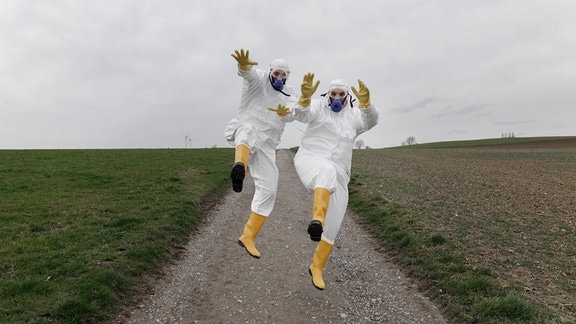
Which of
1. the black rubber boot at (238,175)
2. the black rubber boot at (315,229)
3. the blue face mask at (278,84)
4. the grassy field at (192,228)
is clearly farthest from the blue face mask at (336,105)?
the grassy field at (192,228)

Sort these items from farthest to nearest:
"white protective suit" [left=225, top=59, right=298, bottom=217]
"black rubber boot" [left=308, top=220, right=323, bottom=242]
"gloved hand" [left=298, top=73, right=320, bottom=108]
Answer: "white protective suit" [left=225, top=59, right=298, bottom=217]
"gloved hand" [left=298, top=73, right=320, bottom=108]
"black rubber boot" [left=308, top=220, right=323, bottom=242]

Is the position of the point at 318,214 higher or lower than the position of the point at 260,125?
lower

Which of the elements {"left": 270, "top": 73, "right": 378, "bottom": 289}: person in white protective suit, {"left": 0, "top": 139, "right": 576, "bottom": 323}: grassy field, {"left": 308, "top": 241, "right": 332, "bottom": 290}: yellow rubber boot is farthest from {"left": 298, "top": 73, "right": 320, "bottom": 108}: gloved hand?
{"left": 0, "top": 139, "right": 576, "bottom": 323}: grassy field

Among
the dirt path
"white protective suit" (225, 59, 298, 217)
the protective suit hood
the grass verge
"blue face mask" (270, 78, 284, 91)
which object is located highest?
the protective suit hood

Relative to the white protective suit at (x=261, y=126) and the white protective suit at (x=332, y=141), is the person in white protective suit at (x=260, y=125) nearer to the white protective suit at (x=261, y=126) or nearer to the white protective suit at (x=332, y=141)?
the white protective suit at (x=261, y=126)

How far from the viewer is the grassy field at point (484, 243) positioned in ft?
20.2

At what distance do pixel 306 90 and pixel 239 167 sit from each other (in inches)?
66.1

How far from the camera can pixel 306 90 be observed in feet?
20.9

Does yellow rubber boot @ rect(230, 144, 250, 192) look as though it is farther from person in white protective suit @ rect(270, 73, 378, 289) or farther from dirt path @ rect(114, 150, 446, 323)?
dirt path @ rect(114, 150, 446, 323)

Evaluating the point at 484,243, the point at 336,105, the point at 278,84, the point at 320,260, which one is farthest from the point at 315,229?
the point at 484,243

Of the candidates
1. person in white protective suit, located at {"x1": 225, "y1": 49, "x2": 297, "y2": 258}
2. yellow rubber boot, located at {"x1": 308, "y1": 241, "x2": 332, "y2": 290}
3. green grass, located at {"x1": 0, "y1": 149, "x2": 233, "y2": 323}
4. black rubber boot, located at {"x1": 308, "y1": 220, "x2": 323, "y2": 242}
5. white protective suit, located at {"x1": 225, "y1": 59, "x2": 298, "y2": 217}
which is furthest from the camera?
white protective suit, located at {"x1": 225, "y1": 59, "x2": 298, "y2": 217}

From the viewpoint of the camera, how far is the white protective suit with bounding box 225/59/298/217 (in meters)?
7.07

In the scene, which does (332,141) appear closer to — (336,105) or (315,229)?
(336,105)

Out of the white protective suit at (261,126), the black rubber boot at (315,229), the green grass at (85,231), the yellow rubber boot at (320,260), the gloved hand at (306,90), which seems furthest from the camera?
the white protective suit at (261,126)
